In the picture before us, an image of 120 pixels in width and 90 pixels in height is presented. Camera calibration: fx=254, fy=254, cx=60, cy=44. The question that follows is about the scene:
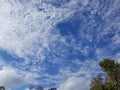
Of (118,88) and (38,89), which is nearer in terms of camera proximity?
(118,88)

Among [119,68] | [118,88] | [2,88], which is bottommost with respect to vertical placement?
[118,88]

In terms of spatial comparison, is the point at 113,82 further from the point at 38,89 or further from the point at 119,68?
the point at 38,89

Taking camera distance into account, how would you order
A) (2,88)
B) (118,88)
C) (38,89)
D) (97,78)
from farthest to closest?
(38,89) → (2,88) → (97,78) → (118,88)

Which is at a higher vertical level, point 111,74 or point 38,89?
point 38,89

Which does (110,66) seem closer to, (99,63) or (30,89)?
(99,63)

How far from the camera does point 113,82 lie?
72188mm

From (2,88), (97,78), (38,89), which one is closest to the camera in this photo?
(97,78)

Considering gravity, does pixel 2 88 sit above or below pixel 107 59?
above

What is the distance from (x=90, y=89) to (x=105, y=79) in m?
5.99

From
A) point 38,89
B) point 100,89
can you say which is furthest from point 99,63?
point 38,89

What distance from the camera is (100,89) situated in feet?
243

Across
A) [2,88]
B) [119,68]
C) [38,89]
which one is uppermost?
[38,89]

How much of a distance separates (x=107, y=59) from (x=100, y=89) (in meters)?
9.01

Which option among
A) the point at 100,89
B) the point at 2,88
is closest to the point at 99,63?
the point at 100,89
